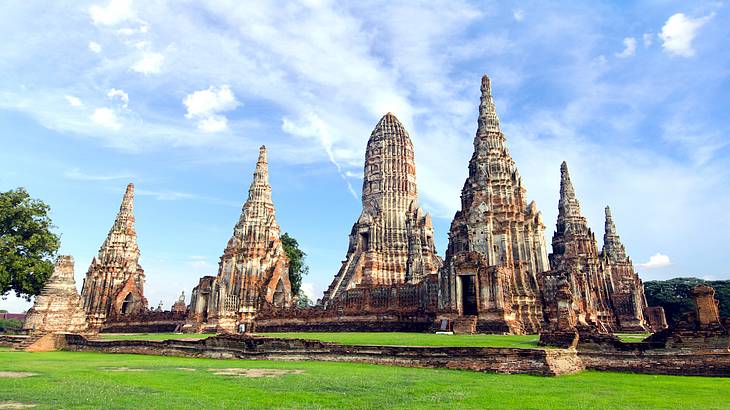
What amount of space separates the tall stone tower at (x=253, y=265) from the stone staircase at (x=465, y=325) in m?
20.5

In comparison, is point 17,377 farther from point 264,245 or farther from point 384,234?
point 384,234

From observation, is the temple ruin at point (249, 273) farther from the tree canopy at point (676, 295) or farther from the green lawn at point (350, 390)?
the tree canopy at point (676, 295)

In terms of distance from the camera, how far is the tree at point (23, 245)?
34.1 meters

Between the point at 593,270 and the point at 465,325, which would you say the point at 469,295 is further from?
the point at 593,270

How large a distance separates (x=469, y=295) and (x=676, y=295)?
167ft

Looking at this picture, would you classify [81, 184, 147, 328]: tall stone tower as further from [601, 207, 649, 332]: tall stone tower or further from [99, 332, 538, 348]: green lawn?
[601, 207, 649, 332]: tall stone tower

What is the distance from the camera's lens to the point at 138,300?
54.1m

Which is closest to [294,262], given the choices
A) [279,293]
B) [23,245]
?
[279,293]

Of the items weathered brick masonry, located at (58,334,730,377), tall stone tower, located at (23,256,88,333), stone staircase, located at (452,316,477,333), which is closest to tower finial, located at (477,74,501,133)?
stone staircase, located at (452,316,477,333)

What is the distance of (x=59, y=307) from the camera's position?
1016 inches

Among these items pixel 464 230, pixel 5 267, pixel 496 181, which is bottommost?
pixel 5 267

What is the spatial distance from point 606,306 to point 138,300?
4845 cm

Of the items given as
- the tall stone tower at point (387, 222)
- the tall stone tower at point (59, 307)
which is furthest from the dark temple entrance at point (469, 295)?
the tall stone tower at point (59, 307)

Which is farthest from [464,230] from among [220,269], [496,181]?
[220,269]
